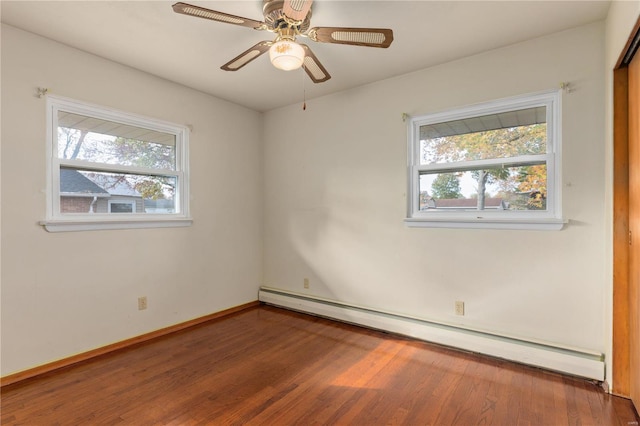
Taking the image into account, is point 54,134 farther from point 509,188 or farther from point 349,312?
point 509,188

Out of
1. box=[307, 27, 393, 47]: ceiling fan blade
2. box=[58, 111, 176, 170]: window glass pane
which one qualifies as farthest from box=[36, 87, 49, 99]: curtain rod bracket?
box=[307, 27, 393, 47]: ceiling fan blade

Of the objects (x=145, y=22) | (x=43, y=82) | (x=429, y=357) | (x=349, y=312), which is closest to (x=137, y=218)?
(x=43, y=82)

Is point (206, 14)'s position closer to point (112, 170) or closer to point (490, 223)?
point (112, 170)

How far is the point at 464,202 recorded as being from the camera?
2.82 metres

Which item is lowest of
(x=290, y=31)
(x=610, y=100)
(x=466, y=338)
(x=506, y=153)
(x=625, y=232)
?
(x=466, y=338)

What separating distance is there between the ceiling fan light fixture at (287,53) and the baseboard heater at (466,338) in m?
2.42

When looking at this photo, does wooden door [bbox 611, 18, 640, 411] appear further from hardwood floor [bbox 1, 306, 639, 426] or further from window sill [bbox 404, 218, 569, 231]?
window sill [bbox 404, 218, 569, 231]

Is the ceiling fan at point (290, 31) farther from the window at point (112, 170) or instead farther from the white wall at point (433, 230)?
the window at point (112, 170)

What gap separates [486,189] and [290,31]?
1999mm

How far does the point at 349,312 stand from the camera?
11.1 ft

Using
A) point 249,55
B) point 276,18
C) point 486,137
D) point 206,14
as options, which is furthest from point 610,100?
point 206,14

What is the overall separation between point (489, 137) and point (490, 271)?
3.74 ft

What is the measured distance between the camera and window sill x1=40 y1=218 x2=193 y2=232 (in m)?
2.47

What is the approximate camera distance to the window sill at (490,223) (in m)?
2.40
